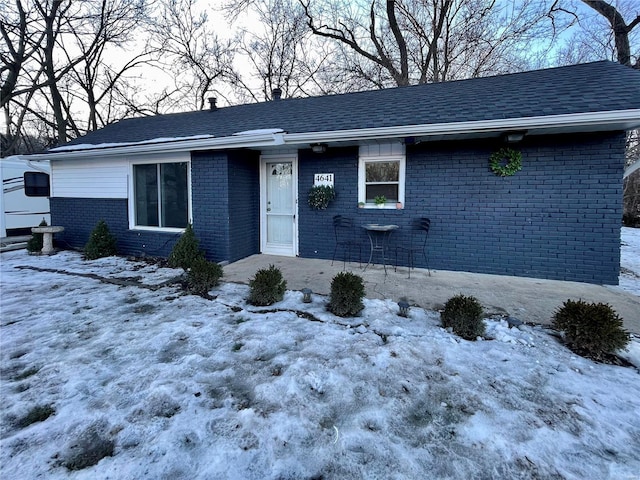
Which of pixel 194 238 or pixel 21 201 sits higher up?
pixel 21 201

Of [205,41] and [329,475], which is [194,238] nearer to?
[329,475]

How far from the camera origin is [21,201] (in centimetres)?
901

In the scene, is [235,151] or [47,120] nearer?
[235,151]

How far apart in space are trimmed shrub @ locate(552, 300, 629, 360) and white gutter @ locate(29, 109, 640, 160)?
2371 mm

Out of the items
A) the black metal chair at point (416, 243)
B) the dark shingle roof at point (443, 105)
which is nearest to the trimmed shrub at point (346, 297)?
the black metal chair at point (416, 243)

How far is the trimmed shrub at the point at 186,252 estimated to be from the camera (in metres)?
5.57

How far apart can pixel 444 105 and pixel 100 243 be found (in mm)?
7059

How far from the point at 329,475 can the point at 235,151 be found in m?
5.52

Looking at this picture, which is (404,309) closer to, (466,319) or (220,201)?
(466,319)

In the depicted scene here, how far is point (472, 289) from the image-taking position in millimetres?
4496

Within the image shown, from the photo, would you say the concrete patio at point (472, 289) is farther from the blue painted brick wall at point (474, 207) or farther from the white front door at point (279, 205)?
the white front door at point (279, 205)

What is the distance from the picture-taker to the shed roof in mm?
4344

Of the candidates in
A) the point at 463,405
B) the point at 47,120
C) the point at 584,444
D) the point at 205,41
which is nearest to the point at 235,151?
the point at 463,405

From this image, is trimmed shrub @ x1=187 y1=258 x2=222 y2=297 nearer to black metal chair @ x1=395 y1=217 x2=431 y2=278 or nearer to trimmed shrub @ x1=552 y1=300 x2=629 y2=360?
black metal chair @ x1=395 y1=217 x2=431 y2=278
